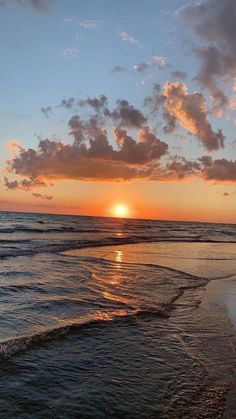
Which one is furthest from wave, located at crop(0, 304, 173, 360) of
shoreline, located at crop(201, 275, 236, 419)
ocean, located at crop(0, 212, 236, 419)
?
shoreline, located at crop(201, 275, 236, 419)

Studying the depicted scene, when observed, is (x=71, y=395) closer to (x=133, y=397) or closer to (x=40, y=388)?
(x=40, y=388)

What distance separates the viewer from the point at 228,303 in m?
11.6

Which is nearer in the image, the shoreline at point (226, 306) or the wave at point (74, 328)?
the shoreline at point (226, 306)

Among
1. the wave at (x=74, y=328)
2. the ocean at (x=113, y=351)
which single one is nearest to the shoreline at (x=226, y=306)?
the ocean at (x=113, y=351)

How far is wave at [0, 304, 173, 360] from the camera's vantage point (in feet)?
22.9

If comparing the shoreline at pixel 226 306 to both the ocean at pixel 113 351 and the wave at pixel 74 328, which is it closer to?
the ocean at pixel 113 351

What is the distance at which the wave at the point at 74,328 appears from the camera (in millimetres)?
6984

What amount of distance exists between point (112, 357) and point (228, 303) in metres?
5.89

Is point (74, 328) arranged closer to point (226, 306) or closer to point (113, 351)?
point (113, 351)

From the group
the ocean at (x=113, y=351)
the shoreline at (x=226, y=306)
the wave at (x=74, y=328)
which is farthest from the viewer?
the wave at (x=74, y=328)

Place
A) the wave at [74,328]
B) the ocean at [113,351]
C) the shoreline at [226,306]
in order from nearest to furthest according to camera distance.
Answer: the ocean at [113,351] < the shoreline at [226,306] < the wave at [74,328]

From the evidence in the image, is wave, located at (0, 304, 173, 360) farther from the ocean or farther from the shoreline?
the shoreline

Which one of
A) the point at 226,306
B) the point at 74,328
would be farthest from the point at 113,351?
the point at 226,306

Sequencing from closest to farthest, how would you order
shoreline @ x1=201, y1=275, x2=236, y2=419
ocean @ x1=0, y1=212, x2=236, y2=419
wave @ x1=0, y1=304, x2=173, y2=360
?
ocean @ x1=0, y1=212, x2=236, y2=419 < shoreline @ x1=201, y1=275, x2=236, y2=419 < wave @ x1=0, y1=304, x2=173, y2=360
